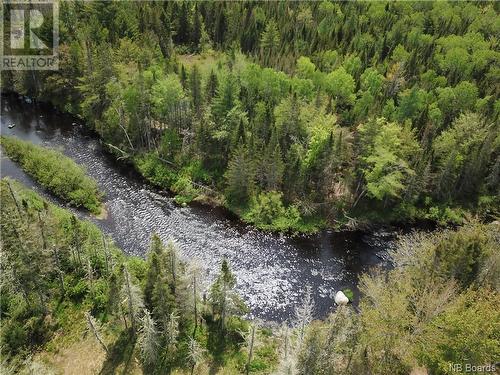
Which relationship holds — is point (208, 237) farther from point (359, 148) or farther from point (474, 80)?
point (474, 80)

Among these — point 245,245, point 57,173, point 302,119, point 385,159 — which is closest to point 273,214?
point 245,245

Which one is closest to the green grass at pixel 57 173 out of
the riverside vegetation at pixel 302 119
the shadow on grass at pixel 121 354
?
the riverside vegetation at pixel 302 119

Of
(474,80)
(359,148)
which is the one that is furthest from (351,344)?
(474,80)

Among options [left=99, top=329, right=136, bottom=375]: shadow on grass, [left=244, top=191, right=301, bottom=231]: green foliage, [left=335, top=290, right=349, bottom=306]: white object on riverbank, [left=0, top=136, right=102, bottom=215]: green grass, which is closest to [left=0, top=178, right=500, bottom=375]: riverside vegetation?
[left=99, top=329, right=136, bottom=375]: shadow on grass

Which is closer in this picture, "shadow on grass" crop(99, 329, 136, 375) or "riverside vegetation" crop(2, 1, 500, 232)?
"shadow on grass" crop(99, 329, 136, 375)

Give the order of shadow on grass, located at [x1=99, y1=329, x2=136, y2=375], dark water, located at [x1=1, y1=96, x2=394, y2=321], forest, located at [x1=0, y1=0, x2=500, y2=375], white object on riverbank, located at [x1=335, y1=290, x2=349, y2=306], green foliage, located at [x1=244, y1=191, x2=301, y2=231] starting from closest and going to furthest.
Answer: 1. forest, located at [x1=0, y1=0, x2=500, y2=375]
2. shadow on grass, located at [x1=99, y1=329, x2=136, y2=375]
3. white object on riverbank, located at [x1=335, y1=290, x2=349, y2=306]
4. dark water, located at [x1=1, y1=96, x2=394, y2=321]
5. green foliage, located at [x1=244, y1=191, x2=301, y2=231]

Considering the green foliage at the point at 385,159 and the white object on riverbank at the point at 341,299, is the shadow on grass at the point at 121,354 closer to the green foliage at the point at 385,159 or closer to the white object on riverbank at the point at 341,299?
the white object on riverbank at the point at 341,299

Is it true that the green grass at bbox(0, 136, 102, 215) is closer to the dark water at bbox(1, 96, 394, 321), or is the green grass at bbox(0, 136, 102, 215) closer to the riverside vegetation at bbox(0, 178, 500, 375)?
the dark water at bbox(1, 96, 394, 321)
